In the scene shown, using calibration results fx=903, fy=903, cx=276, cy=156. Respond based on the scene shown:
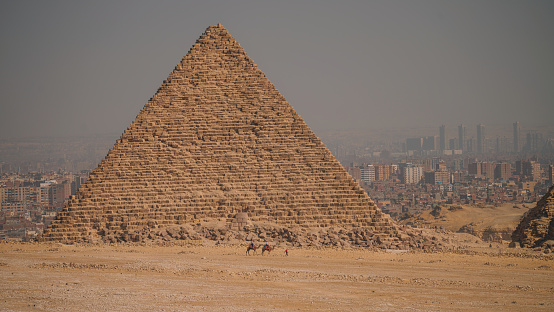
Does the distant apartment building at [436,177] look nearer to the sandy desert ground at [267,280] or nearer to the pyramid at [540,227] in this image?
the pyramid at [540,227]

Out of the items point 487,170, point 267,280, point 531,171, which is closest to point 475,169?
point 487,170

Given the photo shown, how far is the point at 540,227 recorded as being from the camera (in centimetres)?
3180

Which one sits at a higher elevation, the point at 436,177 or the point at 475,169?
the point at 475,169

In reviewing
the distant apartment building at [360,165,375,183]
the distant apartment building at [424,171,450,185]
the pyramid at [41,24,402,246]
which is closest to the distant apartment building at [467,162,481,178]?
the distant apartment building at [424,171,450,185]

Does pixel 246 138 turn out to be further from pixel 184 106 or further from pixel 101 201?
pixel 101 201

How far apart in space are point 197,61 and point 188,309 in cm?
2026

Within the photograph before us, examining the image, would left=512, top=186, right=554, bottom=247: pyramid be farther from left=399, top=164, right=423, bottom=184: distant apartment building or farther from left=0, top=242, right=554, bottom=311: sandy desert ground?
left=399, top=164, right=423, bottom=184: distant apartment building

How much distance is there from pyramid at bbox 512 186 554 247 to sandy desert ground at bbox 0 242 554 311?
184 cm

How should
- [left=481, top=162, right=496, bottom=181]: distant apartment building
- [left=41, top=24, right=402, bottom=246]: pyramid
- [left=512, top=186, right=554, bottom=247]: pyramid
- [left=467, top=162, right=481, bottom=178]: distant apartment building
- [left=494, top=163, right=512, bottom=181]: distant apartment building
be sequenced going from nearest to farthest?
[left=512, top=186, right=554, bottom=247]: pyramid, [left=41, top=24, right=402, bottom=246]: pyramid, [left=494, top=163, right=512, bottom=181]: distant apartment building, [left=481, top=162, right=496, bottom=181]: distant apartment building, [left=467, top=162, right=481, bottom=178]: distant apartment building

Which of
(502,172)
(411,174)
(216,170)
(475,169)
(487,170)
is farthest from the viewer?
(411,174)

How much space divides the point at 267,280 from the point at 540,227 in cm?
1400

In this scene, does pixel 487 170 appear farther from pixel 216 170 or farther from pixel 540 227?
pixel 216 170

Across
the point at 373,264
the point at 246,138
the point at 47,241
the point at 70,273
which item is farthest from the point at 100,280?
the point at 246,138

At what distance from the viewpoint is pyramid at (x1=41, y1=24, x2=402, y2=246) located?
1281 inches
